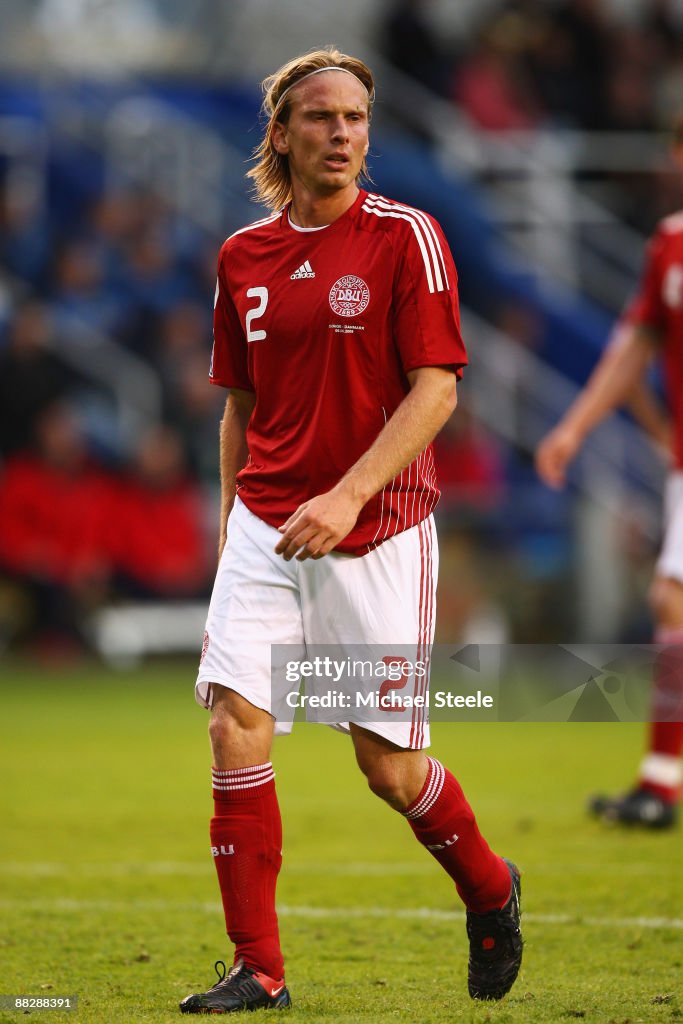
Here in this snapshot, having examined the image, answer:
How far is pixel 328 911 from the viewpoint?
5656mm

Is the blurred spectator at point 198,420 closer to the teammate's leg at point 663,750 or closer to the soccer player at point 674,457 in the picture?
the soccer player at point 674,457

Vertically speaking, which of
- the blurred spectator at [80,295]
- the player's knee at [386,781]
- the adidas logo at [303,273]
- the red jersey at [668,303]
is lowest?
the player's knee at [386,781]

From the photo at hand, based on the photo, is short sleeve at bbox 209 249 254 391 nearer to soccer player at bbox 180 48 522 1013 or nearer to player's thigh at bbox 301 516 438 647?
soccer player at bbox 180 48 522 1013

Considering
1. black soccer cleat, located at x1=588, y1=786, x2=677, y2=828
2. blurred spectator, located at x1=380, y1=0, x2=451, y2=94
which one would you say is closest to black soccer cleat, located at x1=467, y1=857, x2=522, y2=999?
black soccer cleat, located at x1=588, y1=786, x2=677, y2=828

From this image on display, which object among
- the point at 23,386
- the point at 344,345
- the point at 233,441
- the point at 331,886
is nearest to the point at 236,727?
the point at 233,441

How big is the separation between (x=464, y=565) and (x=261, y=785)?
32.2 feet

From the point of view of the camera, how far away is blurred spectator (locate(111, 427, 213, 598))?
46.8 feet

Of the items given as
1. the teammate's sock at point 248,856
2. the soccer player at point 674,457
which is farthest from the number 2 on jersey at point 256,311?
the soccer player at point 674,457

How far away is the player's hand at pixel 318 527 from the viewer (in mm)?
4035

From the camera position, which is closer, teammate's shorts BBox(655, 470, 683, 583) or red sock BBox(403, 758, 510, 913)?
red sock BBox(403, 758, 510, 913)

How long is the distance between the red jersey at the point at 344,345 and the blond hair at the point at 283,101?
26 cm

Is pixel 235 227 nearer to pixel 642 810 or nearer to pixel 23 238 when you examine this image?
pixel 23 238

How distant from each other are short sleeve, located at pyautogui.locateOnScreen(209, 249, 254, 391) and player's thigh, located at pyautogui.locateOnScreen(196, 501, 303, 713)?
467 millimetres

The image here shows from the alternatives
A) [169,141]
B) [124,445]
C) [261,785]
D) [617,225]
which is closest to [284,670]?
[261,785]
